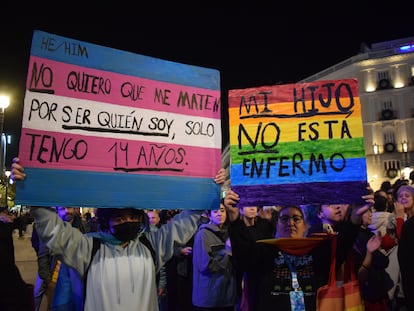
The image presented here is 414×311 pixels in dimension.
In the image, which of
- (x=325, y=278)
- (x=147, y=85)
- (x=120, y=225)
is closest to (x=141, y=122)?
(x=147, y=85)

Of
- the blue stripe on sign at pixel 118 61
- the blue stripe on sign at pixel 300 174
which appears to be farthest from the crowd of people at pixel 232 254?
the blue stripe on sign at pixel 118 61

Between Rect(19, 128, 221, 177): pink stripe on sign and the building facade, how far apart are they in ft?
158

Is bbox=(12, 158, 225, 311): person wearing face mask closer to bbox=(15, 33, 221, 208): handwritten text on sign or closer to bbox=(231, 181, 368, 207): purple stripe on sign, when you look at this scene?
bbox=(15, 33, 221, 208): handwritten text on sign

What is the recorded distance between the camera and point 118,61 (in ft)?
11.5

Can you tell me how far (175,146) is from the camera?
3553 millimetres

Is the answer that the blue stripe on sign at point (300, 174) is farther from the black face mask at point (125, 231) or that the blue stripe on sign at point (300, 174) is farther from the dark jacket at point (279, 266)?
the black face mask at point (125, 231)

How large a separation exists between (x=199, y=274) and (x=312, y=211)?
169 cm

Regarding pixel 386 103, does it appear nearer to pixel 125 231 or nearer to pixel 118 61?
pixel 118 61

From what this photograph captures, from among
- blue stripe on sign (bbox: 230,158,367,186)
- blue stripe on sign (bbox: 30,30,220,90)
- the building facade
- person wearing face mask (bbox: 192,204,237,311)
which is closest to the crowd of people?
blue stripe on sign (bbox: 230,158,367,186)

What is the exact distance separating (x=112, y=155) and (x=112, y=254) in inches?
29.2

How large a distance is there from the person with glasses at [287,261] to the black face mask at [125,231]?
0.74m

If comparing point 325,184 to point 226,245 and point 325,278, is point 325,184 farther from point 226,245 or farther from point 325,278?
point 226,245

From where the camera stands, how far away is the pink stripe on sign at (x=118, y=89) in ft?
10.5

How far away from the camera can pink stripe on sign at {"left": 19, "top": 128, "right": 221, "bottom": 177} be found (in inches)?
121
